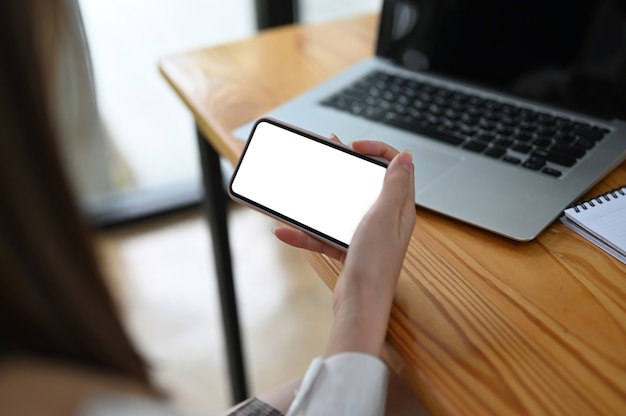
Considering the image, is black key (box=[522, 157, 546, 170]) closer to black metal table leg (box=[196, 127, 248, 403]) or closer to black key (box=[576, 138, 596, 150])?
black key (box=[576, 138, 596, 150])

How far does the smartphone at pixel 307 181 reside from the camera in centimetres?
57

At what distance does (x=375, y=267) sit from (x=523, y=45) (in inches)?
16.4

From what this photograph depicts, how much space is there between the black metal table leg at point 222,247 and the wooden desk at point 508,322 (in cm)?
39

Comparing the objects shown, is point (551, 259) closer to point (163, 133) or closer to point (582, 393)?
point (582, 393)

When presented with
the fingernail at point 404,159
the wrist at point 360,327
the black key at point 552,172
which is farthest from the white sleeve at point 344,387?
the black key at point 552,172

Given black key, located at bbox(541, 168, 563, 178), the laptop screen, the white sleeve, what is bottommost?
the white sleeve

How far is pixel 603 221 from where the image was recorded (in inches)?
23.3

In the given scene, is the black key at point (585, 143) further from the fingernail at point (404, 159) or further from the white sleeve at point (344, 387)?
the white sleeve at point (344, 387)

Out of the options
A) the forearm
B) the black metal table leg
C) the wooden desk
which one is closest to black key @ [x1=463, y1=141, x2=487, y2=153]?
the wooden desk

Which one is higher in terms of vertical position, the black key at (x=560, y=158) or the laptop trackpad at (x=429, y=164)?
the black key at (x=560, y=158)

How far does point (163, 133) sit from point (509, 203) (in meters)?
1.26

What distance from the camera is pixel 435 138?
724mm

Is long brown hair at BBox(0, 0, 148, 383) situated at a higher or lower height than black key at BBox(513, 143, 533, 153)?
higher

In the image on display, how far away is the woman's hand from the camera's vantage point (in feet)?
1.62
